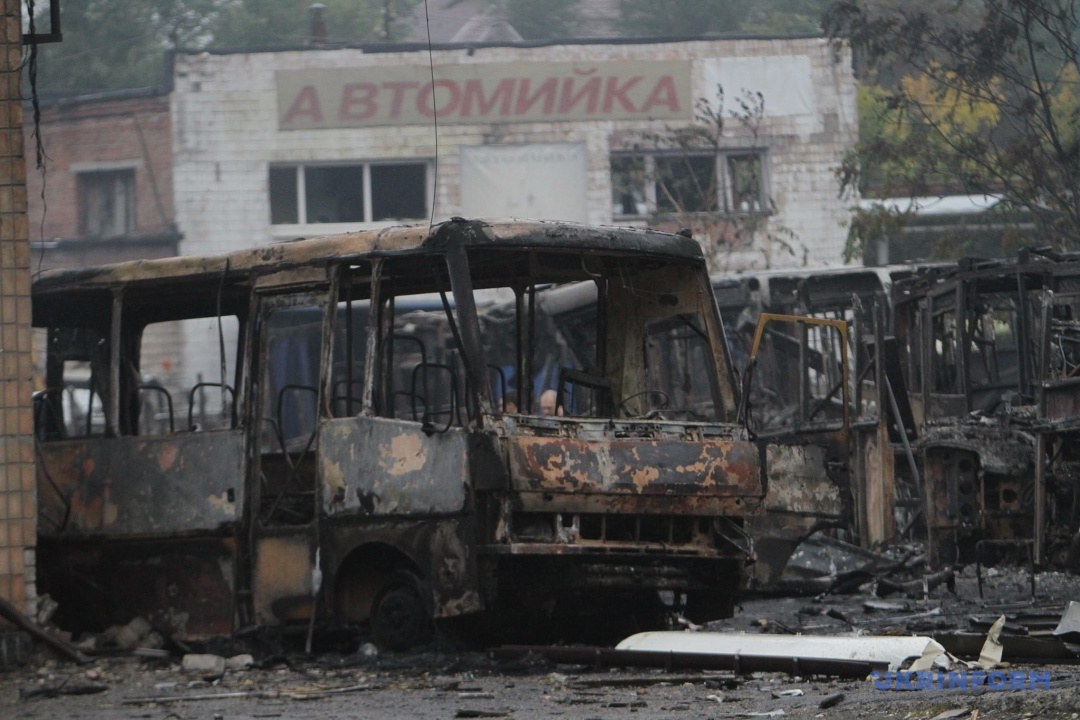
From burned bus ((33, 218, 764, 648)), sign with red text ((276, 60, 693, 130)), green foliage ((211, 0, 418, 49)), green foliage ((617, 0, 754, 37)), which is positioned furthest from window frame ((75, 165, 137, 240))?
burned bus ((33, 218, 764, 648))

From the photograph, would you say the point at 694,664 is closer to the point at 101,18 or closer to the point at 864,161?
the point at 864,161

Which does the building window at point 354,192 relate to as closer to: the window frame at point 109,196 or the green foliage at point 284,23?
Result: the window frame at point 109,196

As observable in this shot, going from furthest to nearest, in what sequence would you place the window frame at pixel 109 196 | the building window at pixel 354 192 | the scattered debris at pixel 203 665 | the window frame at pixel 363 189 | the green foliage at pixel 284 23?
the green foliage at pixel 284 23, the window frame at pixel 109 196, the building window at pixel 354 192, the window frame at pixel 363 189, the scattered debris at pixel 203 665

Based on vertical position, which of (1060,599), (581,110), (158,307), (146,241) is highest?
(581,110)

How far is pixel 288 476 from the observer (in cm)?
1052

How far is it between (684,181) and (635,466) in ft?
79.0

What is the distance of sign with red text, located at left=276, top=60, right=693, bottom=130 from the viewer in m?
33.5

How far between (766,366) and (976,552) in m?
7.18

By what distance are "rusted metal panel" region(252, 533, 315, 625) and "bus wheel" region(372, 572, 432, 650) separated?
18.6 inches

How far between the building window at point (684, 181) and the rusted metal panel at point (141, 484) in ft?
73.5

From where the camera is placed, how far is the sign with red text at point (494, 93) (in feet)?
110

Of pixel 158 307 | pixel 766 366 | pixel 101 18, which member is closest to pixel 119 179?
pixel 101 18

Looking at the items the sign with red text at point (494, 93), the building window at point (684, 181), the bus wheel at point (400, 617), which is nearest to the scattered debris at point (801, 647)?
the bus wheel at point (400, 617)

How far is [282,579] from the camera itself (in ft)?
33.6
